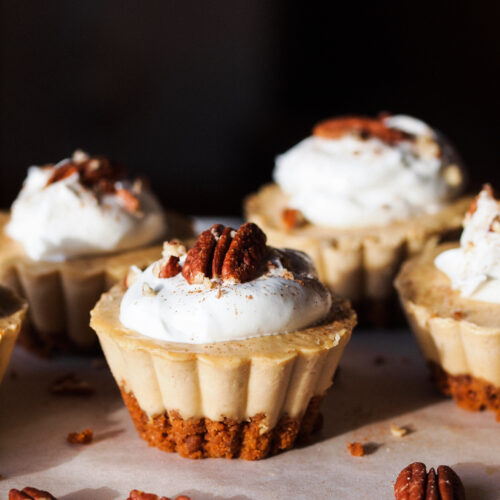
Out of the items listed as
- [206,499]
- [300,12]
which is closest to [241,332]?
[206,499]

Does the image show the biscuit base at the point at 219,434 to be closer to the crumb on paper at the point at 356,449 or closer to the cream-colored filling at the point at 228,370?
the cream-colored filling at the point at 228,370

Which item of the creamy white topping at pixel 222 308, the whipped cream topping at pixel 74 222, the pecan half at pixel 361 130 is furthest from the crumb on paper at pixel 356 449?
the pecan half at pixel 361 130

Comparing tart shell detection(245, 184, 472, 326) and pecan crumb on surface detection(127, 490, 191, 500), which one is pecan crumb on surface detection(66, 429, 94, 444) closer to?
pecan crumb on surface detection(127, 490, 191, 500)

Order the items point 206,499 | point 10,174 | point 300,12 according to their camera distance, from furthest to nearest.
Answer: point 10,174, point 300,12, point 206,499

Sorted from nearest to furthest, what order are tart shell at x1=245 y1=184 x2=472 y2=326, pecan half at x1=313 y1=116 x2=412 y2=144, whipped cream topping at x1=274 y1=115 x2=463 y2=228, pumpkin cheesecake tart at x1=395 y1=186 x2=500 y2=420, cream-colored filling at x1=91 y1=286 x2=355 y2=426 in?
cream-colored filling at x1=91 y1=286 x2=355 y2=426, pumpkin cheesecake tart at x1=395 y1=186 x2=500 y2=420, tart shell at x1=245 y1=184 x2=472 y2=326, whipped cream topping at x1=274 y1=115 x2=463 y2=228, pecan half at x1=313 y1=116 x2=412 y2=144

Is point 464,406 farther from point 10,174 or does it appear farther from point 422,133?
point 10,174

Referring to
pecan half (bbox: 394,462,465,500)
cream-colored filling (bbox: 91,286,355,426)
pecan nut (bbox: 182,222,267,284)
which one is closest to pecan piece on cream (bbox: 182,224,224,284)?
pecan nut (bbox: 182,222,267,284)
